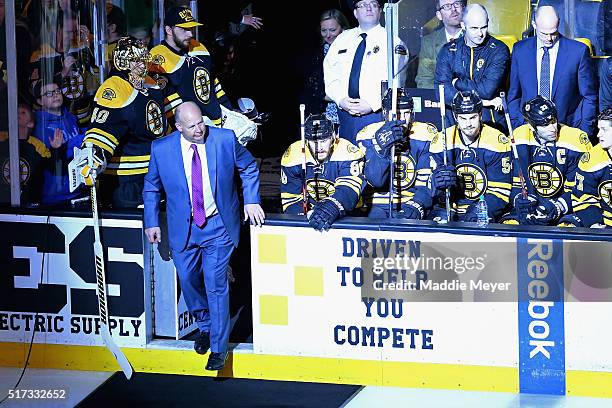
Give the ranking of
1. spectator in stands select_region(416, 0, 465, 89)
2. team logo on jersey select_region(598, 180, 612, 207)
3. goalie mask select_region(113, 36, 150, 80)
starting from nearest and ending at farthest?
1. team logo on jersey select_region(598, 180, 612, 207)
2. goalie mask select_region(113, 36, 150, 80)
3. spectator in stands select_region(416, 0, 465, 89)

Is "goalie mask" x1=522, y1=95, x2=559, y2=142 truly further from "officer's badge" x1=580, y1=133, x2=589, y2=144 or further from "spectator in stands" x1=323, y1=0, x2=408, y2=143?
"spectator in stands" x1=323, y1=0, x2=408, y2=143

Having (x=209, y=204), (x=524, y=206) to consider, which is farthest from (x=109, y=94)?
(x=524, y=206)

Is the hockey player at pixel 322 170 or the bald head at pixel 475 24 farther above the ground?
the bald head at pixel 475 24

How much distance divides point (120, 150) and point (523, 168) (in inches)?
117

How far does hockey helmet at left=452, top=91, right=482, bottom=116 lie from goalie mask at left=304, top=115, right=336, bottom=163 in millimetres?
916

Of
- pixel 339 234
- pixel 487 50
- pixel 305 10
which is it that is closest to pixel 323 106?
pixel 305 10

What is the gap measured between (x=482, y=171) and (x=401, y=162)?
614mm

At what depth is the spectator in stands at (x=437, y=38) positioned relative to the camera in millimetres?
11539

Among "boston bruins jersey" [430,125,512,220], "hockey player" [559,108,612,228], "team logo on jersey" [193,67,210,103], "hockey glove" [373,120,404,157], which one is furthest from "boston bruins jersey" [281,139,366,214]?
"hockey player" [559,108,612,228]

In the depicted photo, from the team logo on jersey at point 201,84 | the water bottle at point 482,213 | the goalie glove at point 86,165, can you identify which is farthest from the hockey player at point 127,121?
the water bottle at point 482,213

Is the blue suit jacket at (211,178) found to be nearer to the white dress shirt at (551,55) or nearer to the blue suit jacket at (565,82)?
the blue suit jacket at (565,82)

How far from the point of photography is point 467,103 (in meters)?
11.0

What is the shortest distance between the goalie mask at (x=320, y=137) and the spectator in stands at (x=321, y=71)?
1137 millimetres

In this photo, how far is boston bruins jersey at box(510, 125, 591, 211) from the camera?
1092cm
